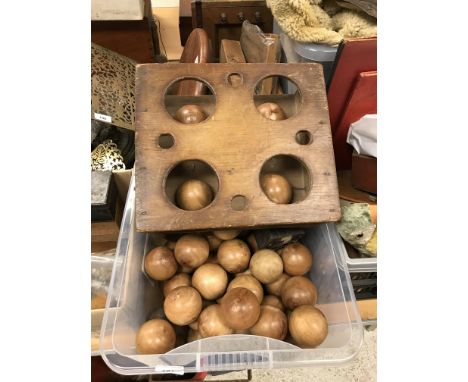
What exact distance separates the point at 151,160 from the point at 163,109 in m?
0.13

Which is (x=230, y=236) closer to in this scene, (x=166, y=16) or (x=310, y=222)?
(x=310, y=222)

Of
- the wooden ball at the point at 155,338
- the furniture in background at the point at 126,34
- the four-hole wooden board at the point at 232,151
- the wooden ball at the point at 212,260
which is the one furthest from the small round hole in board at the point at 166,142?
the furniture in background at the point at 126,34

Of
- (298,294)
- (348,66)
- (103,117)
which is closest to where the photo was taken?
(298,294)

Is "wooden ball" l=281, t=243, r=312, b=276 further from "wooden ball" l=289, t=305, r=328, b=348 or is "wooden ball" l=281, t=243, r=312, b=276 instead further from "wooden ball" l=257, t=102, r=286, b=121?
"wooden ball" l=257, t=102, r=286, b=121

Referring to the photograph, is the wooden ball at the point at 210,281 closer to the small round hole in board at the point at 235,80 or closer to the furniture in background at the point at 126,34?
the small round hole in board at the point at 235,80

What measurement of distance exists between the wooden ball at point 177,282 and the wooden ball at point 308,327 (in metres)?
0.25

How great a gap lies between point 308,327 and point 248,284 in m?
0.16

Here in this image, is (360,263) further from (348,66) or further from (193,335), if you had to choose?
→ (348,66)

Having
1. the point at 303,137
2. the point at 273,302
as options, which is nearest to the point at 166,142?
the point at 303,137

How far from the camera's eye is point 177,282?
81cm

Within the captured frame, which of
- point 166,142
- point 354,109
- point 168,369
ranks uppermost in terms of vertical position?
point 354,109

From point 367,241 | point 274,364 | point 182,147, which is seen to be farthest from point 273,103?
point 274,364

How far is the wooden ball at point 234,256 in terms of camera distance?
2.66 ft

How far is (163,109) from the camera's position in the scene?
0.83 metres
